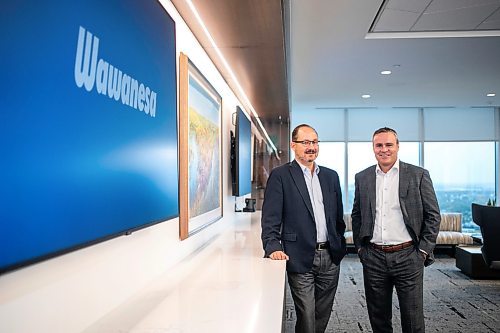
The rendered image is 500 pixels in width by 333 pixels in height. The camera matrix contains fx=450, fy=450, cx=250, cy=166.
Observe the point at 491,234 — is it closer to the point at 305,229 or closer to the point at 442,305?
the point at 442,305

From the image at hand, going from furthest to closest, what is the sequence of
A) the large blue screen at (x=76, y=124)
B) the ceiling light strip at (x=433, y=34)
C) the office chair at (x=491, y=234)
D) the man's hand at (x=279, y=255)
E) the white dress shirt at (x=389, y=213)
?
the office chair at (x=491, y=234) < the ceiling light strip at (x=433, y=34) < the white dress shirt at (x=389, y=213) < the man's hand at (x=279, y=255) < the large blue screen at (x=76, y=124)

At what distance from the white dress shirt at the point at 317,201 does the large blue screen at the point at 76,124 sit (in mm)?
1054

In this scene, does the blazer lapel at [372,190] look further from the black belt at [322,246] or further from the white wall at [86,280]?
the white wall at [86,280]

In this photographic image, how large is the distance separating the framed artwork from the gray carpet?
3.26 ft

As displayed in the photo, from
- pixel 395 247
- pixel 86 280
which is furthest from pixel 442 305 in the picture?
pixel 86 280

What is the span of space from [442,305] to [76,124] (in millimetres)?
4542

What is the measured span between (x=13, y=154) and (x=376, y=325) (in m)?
2.54

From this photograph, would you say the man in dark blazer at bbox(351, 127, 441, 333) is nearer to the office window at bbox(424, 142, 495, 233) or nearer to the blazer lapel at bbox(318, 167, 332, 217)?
the blazer lapel at bbox(318, 167, 332, 217)

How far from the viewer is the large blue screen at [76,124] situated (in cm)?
85

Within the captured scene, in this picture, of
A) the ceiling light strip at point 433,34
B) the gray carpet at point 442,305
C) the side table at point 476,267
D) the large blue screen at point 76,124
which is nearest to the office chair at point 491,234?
the gray carpet at point 442,305

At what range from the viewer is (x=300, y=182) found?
250 cm

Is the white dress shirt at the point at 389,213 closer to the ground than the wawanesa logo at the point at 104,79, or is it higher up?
closer to the ground

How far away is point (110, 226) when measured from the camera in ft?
4.25

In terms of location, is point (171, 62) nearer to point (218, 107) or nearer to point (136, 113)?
point (136, 113)
